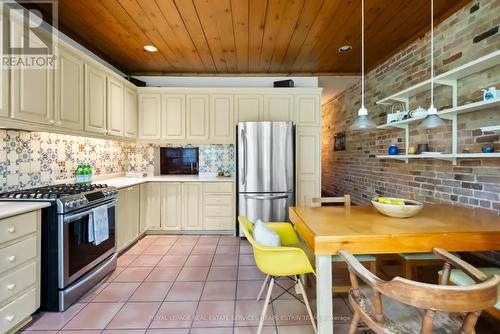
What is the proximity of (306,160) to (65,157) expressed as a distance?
3.23m

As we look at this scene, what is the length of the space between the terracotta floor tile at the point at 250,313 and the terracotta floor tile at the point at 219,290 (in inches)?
5.8

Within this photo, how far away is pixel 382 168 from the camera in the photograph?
362cm

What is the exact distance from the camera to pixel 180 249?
3.34m

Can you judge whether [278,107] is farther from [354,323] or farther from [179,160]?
[354,323]

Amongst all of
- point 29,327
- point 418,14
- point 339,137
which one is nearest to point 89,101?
point 29,327

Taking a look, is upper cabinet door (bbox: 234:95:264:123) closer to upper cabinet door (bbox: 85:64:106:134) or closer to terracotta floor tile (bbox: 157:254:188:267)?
upper cabinet door (bbox: 85:64:106:134)

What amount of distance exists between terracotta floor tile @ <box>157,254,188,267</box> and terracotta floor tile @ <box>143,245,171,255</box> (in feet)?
0.57

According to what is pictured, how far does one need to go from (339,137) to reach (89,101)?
15.0ft

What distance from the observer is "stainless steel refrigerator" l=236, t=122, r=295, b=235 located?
11.9 feet

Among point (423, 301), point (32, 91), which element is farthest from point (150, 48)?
point (423, 301)

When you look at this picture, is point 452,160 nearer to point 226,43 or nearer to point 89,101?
point 226,43

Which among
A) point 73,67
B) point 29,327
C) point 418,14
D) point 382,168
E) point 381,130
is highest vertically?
point 418,14

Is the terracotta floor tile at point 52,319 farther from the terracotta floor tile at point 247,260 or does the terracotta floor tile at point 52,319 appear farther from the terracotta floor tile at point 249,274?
the terracotta floor tile at point 247,260
